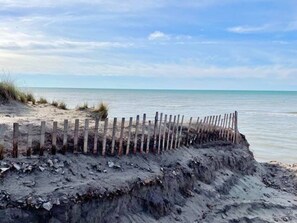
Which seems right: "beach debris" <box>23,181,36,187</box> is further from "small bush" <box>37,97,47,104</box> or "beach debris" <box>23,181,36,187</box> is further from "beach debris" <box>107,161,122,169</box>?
"small bush" <box>37,97,47,104</box>

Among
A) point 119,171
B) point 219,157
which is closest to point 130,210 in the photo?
point 119,171

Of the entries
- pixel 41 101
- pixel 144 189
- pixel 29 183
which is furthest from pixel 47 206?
pixel 41 101

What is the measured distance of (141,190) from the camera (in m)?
8.20

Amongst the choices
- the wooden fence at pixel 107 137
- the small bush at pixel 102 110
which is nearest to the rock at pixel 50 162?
the wooden fence at pixel 107 137

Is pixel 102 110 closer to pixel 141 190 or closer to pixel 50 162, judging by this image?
pixel 141 190

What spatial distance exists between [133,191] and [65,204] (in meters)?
1.71

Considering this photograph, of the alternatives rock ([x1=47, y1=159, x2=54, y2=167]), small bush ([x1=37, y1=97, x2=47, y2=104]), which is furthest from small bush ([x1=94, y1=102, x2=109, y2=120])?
rock ([x1=47, y1=159, x2=54, y2=167])

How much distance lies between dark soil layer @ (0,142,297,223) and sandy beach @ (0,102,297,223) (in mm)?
14

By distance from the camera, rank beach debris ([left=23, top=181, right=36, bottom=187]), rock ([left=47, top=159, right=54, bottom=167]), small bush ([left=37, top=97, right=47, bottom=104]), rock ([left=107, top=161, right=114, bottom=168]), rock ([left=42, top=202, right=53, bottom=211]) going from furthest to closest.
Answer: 1. small bush ([left=37, top=97, right=47, bottom=104])
2. rock ([left=107, top=161, right=114, bottom=168])
3. rock ([left=47, top=159, right=54, bottom=167])
4. beach debris ([left=23, top=181, right=36, bottom=187])
5. rock ([left=42, top=202, right=53, bottom=211])

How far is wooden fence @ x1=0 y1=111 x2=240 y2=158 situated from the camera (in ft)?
25.8

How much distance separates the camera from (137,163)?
916cm

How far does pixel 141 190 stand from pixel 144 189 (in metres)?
0.10

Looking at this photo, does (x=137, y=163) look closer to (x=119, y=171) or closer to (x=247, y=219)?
(x=119, y=171)

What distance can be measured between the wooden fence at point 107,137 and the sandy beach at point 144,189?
20 cm
